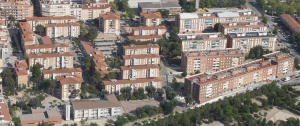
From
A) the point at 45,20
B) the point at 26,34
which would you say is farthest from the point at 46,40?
the point at 45,20

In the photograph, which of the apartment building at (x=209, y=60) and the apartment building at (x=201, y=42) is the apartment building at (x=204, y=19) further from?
the apartment building at (x=209, y=60)

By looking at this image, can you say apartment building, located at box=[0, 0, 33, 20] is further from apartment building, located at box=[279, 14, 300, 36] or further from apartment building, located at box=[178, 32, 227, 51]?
apartment building, located at box=[279, 14, 300, 36]

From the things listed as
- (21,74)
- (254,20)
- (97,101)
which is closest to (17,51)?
(21,74)

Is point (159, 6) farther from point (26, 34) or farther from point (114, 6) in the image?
point (26, 34)

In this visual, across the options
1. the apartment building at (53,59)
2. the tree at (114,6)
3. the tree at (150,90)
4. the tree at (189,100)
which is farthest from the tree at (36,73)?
the tree at (114,6)

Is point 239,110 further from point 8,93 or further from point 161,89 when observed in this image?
point 8,93
